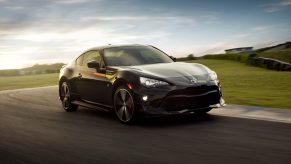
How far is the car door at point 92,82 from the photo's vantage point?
33.6ft

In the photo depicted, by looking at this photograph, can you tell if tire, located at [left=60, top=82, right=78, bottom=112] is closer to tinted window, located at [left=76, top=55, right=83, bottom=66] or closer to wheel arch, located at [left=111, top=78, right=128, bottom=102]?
tinted window, located at [left=76, top=55, right=83, bottom=66]

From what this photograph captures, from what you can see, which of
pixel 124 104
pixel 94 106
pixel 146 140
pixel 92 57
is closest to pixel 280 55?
pixel 92 57

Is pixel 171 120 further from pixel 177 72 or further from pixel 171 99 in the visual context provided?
pixel 177 72

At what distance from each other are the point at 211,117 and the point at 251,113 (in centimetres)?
78

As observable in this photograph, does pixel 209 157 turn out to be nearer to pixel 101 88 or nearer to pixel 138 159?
pixel 138 159

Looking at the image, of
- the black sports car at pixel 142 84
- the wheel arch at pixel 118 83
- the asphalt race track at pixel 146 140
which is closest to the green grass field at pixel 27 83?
the black sports car at pixel 142 84

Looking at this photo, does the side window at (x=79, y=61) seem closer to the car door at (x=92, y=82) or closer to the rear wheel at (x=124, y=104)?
the car door at (x=92, y=82)

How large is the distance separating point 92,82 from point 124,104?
1372 mm

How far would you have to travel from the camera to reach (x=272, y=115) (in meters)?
9.48

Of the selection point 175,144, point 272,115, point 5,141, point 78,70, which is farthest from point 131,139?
point 78,70

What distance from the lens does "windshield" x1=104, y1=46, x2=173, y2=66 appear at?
10.3m

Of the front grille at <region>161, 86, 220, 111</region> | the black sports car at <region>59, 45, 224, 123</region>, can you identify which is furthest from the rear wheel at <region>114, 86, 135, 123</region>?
the front grille at <region>161, 86, 220, 111</region>

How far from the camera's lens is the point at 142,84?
909 centimetres

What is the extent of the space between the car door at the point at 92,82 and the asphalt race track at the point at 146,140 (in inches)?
17.7
